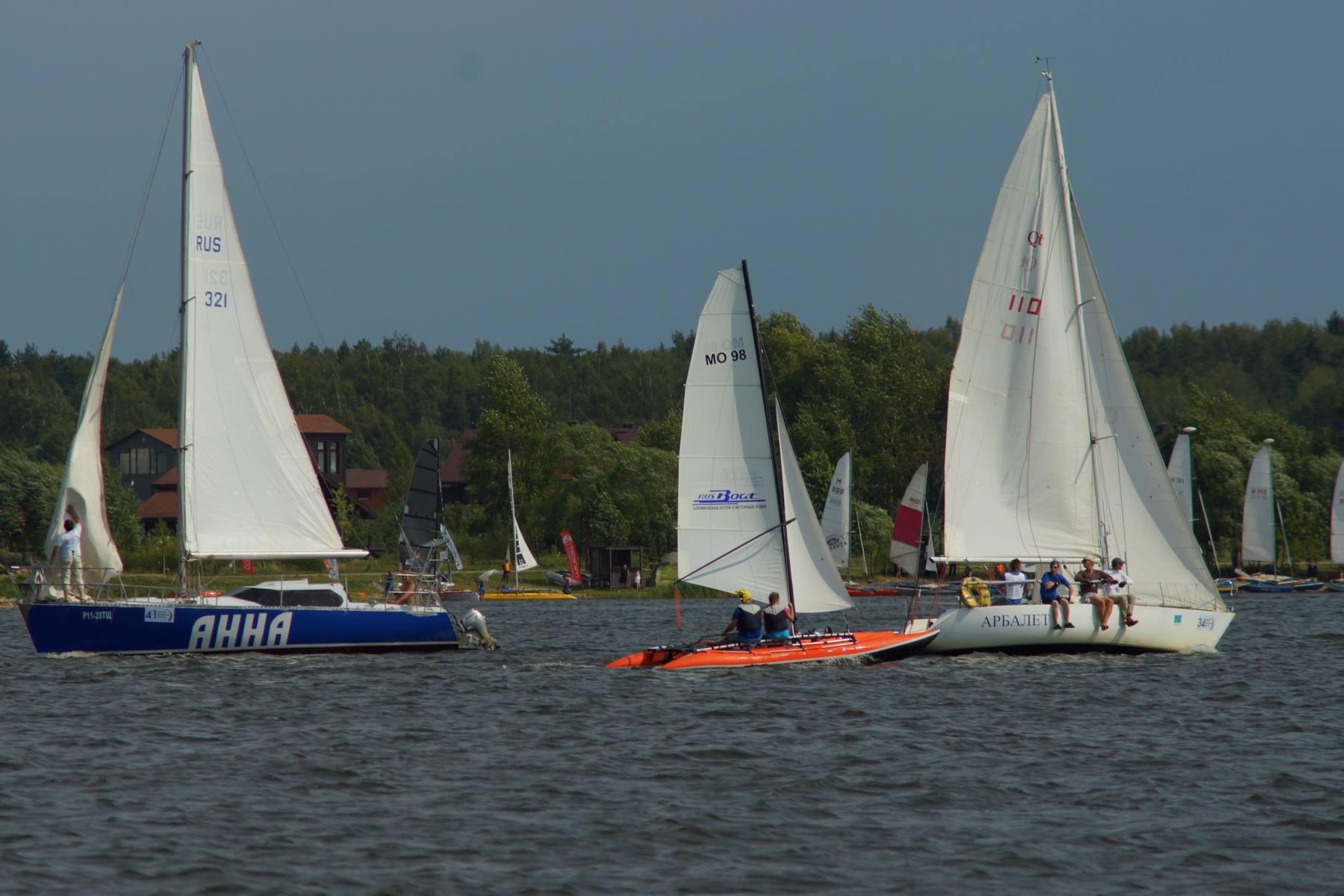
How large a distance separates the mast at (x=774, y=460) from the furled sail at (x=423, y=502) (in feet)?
98.1

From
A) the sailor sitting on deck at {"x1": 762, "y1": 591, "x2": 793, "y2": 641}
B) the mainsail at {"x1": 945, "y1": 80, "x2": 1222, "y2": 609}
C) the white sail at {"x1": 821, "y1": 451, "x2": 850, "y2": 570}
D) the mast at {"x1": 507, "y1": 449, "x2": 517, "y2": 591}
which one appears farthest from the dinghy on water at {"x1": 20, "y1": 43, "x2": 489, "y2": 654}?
the white sail at {"x1": 821, "y1": 451, "x2": 850, "y2": 570}

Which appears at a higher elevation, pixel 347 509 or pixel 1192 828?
pixel 347 509

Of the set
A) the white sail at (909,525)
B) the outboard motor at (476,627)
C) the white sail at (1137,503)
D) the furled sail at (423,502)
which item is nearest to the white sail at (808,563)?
the white sail at (1137,503)

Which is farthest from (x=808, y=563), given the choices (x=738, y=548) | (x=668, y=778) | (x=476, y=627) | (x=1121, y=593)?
(x=668, y=778)

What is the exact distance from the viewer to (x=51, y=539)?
2809 cm

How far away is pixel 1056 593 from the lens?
28188mm

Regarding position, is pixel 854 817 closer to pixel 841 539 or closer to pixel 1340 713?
pixel 1340 713

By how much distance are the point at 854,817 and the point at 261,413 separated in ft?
61.4

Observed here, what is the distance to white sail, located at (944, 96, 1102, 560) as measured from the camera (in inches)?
1168

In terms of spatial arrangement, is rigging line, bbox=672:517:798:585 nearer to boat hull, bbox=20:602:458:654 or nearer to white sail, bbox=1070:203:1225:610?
boat hull, bbox=20:602:458:654

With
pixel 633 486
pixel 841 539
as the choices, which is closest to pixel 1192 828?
pixel 841 539

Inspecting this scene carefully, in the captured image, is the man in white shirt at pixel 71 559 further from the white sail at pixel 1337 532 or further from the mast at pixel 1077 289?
the white sail at pixel 1337 532

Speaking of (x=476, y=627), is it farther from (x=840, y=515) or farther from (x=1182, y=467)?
(x=1182, y=467)

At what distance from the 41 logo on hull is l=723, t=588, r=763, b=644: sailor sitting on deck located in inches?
365
